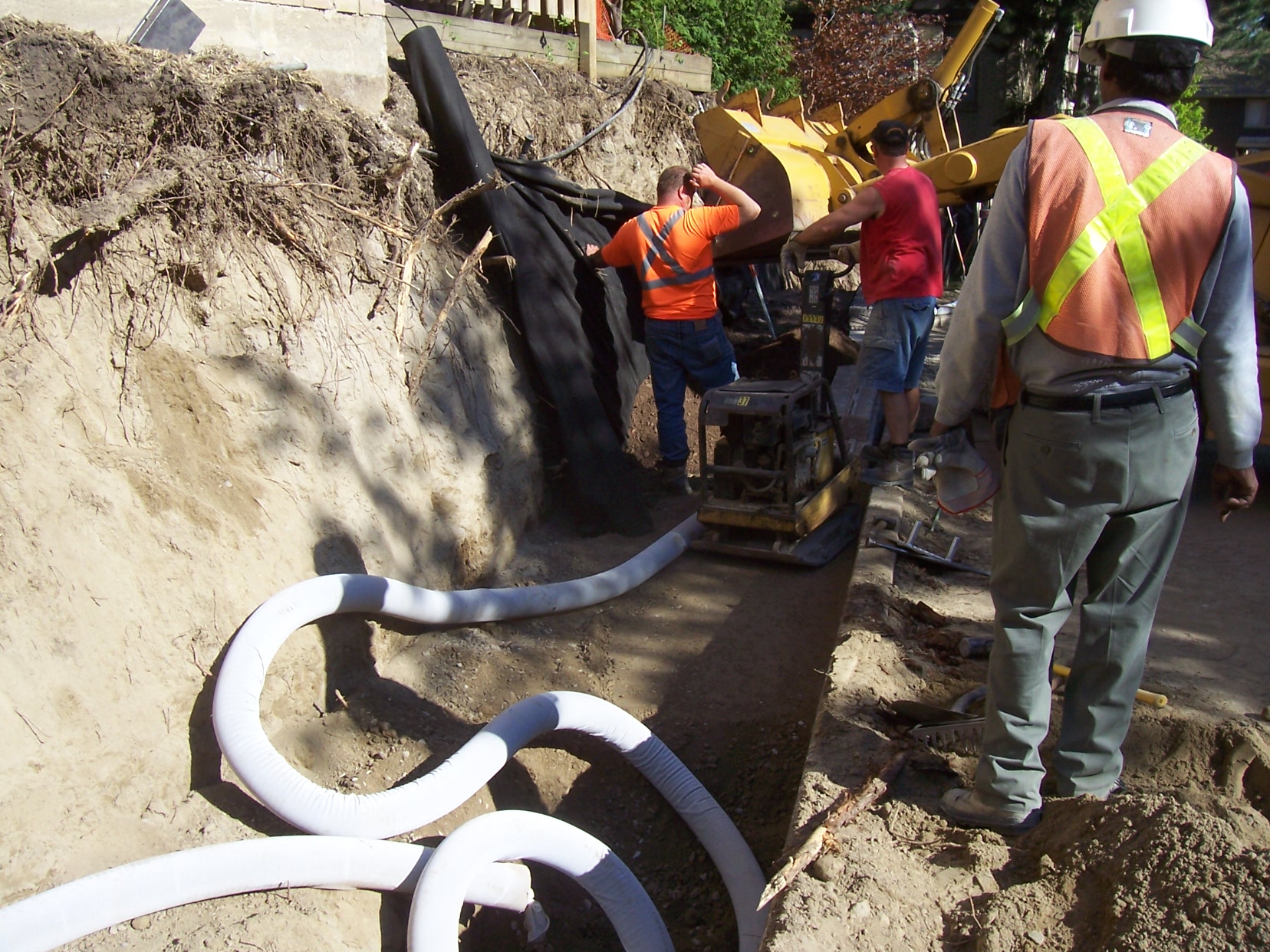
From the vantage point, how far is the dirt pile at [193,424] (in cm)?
285

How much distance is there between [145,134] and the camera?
3.84 metres

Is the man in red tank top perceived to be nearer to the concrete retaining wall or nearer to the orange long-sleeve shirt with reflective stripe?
the orange long-sleeve shirt with reflective stripe

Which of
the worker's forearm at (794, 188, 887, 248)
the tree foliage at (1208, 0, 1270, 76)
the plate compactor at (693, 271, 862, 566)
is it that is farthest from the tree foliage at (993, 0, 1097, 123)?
the plate compactor at (693, 271, 862, 566)

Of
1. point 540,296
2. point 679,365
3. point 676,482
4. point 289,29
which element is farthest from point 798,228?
point 289,29

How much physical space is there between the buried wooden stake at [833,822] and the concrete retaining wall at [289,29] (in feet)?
13.9

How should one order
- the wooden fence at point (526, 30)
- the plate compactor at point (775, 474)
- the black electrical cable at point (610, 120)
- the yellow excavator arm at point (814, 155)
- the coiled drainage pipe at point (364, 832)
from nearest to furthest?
the coiled drainage pipe at point (364, 832) → the plate compactor at point (775, 474) → the yellow excavator arm at point (814, 155) → the black electrical cable at point (610, 120) → the wooden fence at point (526, 30)

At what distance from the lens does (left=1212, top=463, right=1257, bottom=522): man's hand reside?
2.38 m

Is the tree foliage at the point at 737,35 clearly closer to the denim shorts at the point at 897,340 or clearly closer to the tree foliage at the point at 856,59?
the tree foliage at the point at 856,59

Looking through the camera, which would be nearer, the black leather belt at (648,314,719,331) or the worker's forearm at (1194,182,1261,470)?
the worker's forearm at (1194,182,1261,470)

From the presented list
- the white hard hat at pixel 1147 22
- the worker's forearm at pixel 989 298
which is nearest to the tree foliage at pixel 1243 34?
the white hard hat at pixel 1147 22

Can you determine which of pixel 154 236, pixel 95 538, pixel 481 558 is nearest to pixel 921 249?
pixel 481 558

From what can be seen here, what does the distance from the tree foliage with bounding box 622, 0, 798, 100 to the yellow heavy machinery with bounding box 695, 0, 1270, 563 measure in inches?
115

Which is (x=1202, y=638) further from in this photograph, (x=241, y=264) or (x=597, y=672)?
(x=241, y=264)

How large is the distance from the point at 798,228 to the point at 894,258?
1.62 metres
